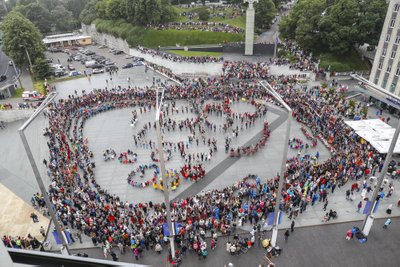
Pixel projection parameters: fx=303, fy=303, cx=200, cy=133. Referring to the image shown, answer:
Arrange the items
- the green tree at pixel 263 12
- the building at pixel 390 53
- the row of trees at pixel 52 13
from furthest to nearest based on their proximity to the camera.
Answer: the row of trees at pixel 52 13 < the green tree at pixel 263 12 < the building at pixel 390 53

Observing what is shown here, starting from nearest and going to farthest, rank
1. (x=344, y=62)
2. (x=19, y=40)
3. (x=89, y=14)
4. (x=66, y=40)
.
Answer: (x=344, y=62) → (x=19, y=40) → (x=66, y=40) → (x=89, y=14)

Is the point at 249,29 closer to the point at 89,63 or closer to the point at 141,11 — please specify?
the point at 141,11

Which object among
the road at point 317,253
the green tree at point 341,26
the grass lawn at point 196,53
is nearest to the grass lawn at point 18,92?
the grass lawn at point 196,53

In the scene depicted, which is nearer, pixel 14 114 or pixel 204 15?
pixel 14 114

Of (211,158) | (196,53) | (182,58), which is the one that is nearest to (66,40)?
(196,53)

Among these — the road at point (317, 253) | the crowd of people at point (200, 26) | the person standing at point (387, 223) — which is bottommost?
the road at point (317, 253)

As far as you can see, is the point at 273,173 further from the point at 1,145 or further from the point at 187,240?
the point at 1,145

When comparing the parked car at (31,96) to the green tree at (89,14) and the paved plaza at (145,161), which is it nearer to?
the paved plaza at (145,161)
